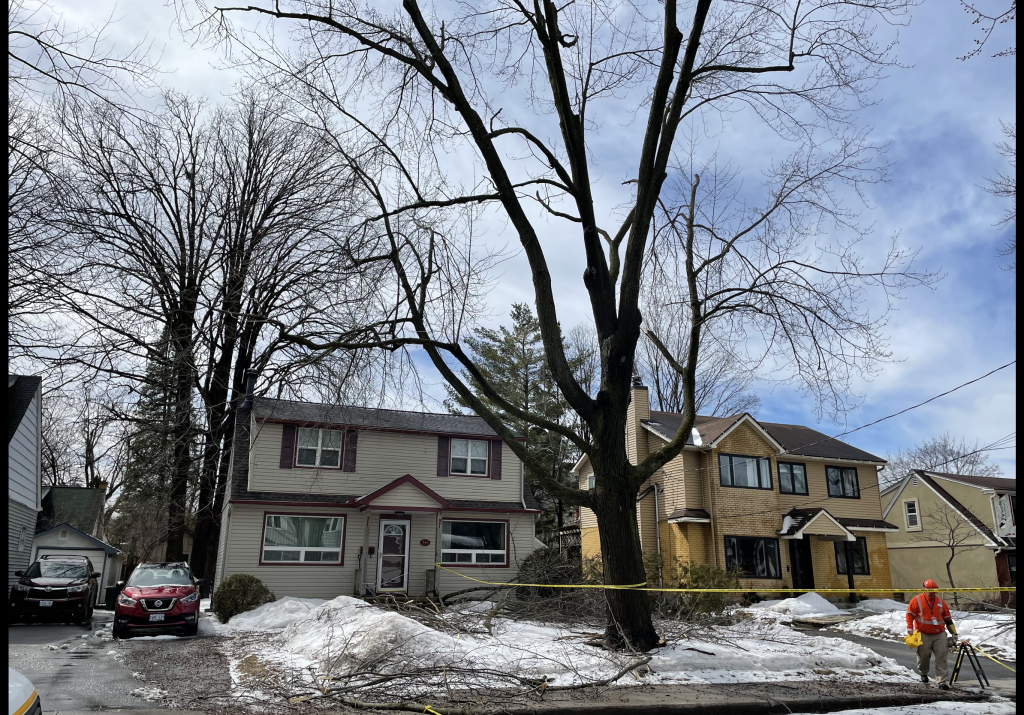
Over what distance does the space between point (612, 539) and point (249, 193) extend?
19.2 m

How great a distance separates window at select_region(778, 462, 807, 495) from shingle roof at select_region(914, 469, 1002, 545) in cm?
899

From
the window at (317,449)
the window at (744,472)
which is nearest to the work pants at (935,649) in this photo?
the window at (744,472)

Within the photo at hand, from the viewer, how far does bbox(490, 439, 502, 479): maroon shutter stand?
82.6 ft

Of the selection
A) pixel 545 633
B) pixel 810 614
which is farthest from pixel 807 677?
pixel 810 614

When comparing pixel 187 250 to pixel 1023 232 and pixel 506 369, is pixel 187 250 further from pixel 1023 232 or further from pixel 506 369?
pixel 1023 232

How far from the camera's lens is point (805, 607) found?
75.1 ft

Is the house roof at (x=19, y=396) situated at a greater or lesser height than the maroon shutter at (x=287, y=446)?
greater

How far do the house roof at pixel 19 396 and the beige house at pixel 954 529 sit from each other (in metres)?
33.7

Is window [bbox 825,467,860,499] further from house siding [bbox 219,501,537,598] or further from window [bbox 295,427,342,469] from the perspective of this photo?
window [bbox 295,427,342,469]

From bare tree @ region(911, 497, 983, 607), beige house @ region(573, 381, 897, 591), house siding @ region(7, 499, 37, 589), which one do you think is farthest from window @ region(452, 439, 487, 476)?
bare tree @ region(911, 497, 983, 607)

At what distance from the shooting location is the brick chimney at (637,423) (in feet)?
98.3

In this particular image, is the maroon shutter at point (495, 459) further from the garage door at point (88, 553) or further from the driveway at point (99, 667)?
the garage door at point (88, 553)

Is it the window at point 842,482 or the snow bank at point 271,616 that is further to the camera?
the window at point 842,482

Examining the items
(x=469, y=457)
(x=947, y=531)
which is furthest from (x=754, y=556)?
(x=947, y=531)
